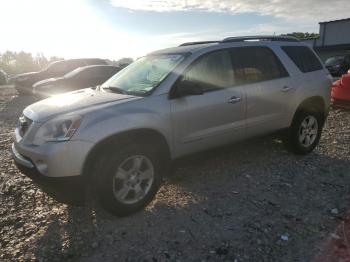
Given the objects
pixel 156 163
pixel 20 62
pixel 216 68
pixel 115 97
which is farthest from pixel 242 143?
pixel 20 62

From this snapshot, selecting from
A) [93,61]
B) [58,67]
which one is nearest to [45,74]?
[58,67]

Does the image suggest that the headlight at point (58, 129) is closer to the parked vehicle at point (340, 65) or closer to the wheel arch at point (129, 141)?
the wheel arch at point (129, 141)

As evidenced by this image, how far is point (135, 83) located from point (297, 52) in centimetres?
275

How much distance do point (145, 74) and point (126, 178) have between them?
1502mm

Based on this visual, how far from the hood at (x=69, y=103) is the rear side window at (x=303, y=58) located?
2840mm

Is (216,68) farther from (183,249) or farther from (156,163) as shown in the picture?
(183,249)

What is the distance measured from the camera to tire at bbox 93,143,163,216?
3.57 metres

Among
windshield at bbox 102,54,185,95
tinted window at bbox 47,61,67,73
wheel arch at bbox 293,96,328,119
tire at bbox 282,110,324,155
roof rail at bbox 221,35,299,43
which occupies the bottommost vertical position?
tire at bbox 282,110,324,155

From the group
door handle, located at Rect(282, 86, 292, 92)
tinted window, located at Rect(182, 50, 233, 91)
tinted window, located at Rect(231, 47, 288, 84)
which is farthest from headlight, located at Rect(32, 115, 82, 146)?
door handle, located at Rect(282, 86, 292, 92)

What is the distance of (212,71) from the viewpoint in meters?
4.50

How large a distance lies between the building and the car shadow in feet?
98.8

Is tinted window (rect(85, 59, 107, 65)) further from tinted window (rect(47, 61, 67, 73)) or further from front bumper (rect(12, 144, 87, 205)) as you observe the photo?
front bumper (rect(12, 144, 87, 205))

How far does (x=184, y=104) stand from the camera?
13.5 feet

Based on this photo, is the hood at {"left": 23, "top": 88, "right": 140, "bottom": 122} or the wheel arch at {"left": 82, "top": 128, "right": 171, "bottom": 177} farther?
the hood at {"left": 23, "top": 88, "right": 140, "bottom": 122}
